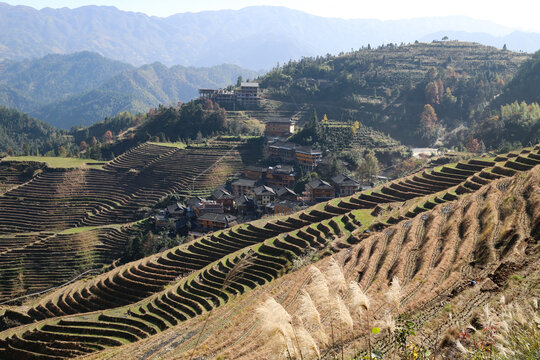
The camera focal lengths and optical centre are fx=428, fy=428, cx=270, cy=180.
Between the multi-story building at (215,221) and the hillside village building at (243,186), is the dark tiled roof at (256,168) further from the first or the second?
the multi-story building at (215,221)

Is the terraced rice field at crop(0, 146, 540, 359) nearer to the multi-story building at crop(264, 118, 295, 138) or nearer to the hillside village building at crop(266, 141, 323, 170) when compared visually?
the hillside village building at crop(266, 141, 323, 170)

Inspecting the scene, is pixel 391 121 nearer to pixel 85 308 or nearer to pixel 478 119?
pixel 478 119

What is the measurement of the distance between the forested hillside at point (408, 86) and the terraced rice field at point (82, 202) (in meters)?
30.3

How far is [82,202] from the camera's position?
191 feet

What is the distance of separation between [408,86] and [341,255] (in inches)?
2895

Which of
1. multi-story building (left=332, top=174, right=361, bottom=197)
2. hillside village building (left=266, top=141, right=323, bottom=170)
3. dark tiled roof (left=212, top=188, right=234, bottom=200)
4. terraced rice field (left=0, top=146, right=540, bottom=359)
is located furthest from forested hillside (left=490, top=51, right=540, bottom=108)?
dark tiled roof (left=212, top=188, right=234, bottom=200)

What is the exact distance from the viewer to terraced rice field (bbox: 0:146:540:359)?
20.0 meters

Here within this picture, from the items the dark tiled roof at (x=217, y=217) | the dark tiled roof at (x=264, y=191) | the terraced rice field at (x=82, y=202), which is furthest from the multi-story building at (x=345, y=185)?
the terraced rice field at (x=82, y=202)

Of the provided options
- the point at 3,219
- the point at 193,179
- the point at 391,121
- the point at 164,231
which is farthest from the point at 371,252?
the point at 391,121

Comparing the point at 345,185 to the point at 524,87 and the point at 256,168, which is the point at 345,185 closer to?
the point at 256,168

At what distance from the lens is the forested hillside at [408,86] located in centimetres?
8244

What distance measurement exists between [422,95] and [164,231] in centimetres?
6319

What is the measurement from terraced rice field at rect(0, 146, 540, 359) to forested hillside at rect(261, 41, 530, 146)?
40374 millimetres

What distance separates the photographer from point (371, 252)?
25.2 metres
